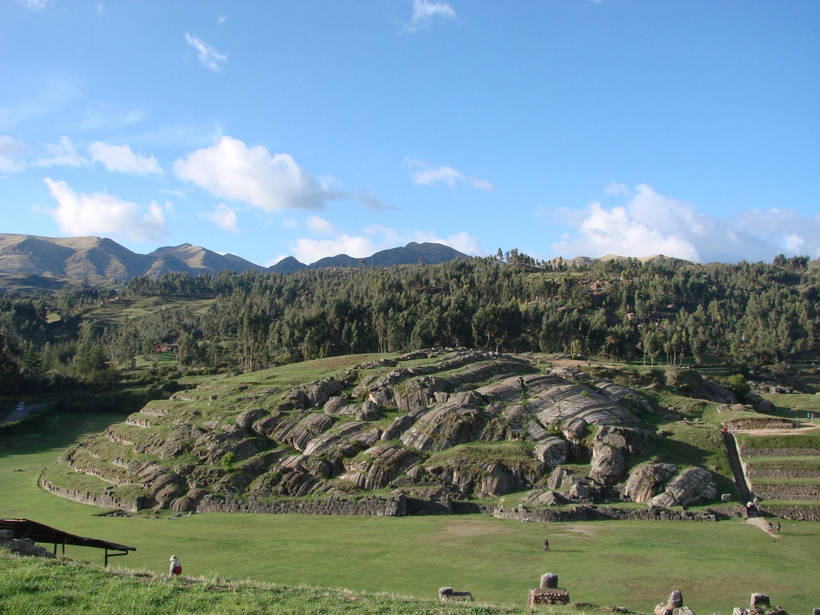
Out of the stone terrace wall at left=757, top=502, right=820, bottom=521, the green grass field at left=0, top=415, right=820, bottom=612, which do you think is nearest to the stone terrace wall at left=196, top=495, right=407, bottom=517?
the green grass field at left=0, top=415, right=820, bottom=612

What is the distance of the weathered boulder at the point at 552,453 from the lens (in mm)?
66688

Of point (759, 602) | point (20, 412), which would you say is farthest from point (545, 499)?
point (20, 412)

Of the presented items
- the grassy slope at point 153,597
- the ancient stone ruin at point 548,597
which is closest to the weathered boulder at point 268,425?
the grassy slope at point 153,597

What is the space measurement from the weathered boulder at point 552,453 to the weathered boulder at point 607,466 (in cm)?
330

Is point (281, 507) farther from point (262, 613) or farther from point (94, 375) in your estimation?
point (94, 375)

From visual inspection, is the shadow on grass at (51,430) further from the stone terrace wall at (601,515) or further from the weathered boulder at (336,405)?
the stone terrace wall at (601,515)

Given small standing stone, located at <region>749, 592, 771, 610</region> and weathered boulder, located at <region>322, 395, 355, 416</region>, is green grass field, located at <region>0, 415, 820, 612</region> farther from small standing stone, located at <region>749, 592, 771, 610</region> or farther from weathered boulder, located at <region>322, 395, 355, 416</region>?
weathered boulder, located at <region>322, 395, 355, 416</region>

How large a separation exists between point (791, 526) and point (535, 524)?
2219 cm

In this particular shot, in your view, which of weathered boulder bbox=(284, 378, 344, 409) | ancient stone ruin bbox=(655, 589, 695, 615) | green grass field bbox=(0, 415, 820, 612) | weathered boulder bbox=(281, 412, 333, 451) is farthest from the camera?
weathered boulder bbox=(284, 378, 344, 409)

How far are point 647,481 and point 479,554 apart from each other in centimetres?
2679

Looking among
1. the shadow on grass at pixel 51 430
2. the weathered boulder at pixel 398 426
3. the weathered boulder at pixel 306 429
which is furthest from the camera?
the shadow on grass at pixel 51 430

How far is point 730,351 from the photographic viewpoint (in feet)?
602

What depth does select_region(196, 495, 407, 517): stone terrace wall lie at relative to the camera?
61312 millimetres

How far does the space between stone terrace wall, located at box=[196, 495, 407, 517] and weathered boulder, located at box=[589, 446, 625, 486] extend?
68.8ft
